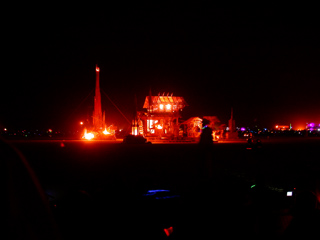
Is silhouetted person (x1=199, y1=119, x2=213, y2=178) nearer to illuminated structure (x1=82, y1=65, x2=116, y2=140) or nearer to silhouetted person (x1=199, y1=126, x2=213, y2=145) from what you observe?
silhouetted person (x1=199, y1=126, x2=213, y2=145)

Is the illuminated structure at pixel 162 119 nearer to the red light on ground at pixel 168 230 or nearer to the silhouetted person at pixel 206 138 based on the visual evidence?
the silhouetted person at pixel 206 138

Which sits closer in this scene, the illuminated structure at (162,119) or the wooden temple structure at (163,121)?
the wooden temple structure at (163,121)

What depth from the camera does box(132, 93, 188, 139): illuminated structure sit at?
131 feet

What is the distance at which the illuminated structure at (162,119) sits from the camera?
1570 inches

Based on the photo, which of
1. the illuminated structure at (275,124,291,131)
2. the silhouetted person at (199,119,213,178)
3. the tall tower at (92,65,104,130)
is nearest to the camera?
the silhouetted person at (199,119,213,178)

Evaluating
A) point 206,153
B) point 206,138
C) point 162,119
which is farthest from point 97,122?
point 206,153

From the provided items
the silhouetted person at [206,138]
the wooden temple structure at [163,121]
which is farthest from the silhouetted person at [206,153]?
the wooden temple structure at [163,121]

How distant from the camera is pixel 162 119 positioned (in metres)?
40.2

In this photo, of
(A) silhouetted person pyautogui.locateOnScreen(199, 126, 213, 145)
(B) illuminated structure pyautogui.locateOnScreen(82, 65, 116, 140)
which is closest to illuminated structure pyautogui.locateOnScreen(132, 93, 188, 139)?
(B) illuminated structure pyautogui.locateOnScreen(82, 65, 116, 140)

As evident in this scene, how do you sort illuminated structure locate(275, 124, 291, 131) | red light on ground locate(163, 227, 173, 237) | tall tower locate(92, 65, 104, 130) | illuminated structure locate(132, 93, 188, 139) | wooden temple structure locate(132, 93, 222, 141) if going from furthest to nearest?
illuminated structure locate(275, 124, 291, 131) < tall tower locate(92, 65, 104, 130) < illuminated structure locate(132, 93, 188, 139) < wooden temple structure locate(132, 93, 222, 141) < red light on ground locate(163, 227, 173, 237)

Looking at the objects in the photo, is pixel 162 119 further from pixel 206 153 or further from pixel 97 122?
pixel 206 153

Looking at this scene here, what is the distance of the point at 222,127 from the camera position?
149 feet

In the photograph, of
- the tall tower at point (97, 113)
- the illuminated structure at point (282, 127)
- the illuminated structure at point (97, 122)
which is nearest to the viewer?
the tall tower at point (97, 113)

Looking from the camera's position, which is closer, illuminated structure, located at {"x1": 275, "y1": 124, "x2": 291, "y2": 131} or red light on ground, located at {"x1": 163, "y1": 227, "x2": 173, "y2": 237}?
red light on ground, located at {"x1": 163, "y1": 227, "x2": 173, "y2": 237}
